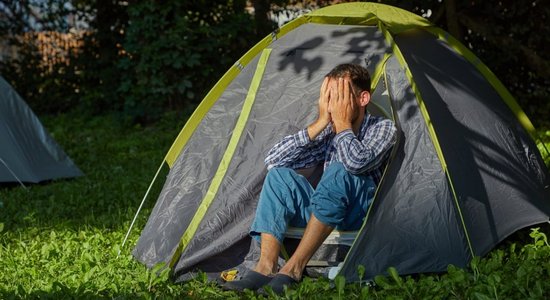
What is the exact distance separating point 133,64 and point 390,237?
272 inches

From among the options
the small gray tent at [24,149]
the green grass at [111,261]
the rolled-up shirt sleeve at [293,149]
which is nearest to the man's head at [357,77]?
the rolled-up shirt sleeve at [293,149]

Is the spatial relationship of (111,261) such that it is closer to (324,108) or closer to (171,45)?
(324,108)

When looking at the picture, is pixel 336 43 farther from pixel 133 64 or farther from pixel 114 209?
pixel 133 64

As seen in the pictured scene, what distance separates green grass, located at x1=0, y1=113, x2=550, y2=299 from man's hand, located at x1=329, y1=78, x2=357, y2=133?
0.83 metres

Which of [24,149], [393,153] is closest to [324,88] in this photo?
[393,153]

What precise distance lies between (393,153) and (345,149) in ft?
0.89

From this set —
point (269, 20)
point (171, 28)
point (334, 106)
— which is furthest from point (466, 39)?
point (334, 106)

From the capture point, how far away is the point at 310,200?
4.80 m

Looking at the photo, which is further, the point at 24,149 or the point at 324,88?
the point at 24,149

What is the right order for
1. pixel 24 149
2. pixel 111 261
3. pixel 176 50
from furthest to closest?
pixel 176 50, pixel 24 149, pixel 111 261

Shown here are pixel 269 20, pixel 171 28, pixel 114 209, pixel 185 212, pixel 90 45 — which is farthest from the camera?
pixel 90 45

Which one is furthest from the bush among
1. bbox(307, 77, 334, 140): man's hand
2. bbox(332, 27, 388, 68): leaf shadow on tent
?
bbox(307, 77, 334, 140): man's hand

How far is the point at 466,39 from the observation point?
1035cm

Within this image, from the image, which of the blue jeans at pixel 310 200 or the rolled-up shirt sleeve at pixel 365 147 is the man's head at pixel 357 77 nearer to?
the rolled-up shirt sleeve at pixel 365 147
